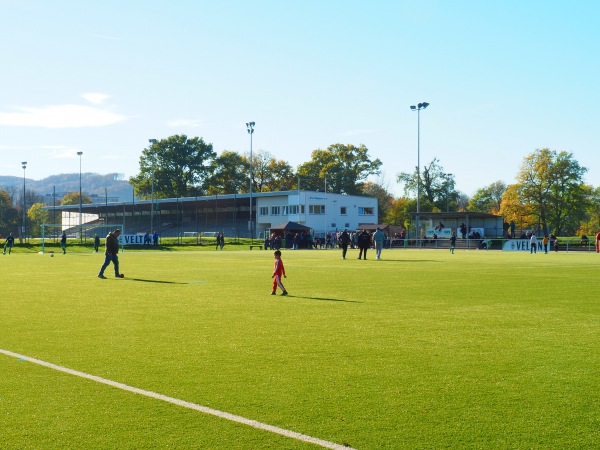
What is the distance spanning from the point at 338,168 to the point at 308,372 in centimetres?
12115

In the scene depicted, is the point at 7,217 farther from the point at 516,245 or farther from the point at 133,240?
the point at 516,245

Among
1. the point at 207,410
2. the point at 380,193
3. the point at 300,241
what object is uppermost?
the point at 380,193

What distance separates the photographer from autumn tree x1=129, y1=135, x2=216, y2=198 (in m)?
124

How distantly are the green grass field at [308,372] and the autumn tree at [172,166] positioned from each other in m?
110

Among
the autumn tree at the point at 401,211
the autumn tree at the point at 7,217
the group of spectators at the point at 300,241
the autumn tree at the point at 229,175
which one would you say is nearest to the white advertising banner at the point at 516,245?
the group of spectators at the point at 300,241

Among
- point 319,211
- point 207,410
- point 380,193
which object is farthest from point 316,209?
point 207,410

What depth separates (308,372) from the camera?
25.3 feet

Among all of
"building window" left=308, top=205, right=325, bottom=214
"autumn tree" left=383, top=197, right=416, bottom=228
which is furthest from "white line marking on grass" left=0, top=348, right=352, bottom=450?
"autumn tree" left=383, top=197, right=416, bottom=228

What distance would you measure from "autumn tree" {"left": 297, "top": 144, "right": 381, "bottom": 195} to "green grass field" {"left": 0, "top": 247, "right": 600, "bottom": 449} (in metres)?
112

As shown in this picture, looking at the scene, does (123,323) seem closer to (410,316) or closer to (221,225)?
(410,316)

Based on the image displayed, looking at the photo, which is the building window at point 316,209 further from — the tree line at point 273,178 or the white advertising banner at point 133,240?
the white advertising banner at point 133,240

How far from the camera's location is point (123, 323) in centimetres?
1189

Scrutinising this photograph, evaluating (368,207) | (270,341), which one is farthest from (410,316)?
(368,207)

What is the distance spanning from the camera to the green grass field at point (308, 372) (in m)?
5.46
